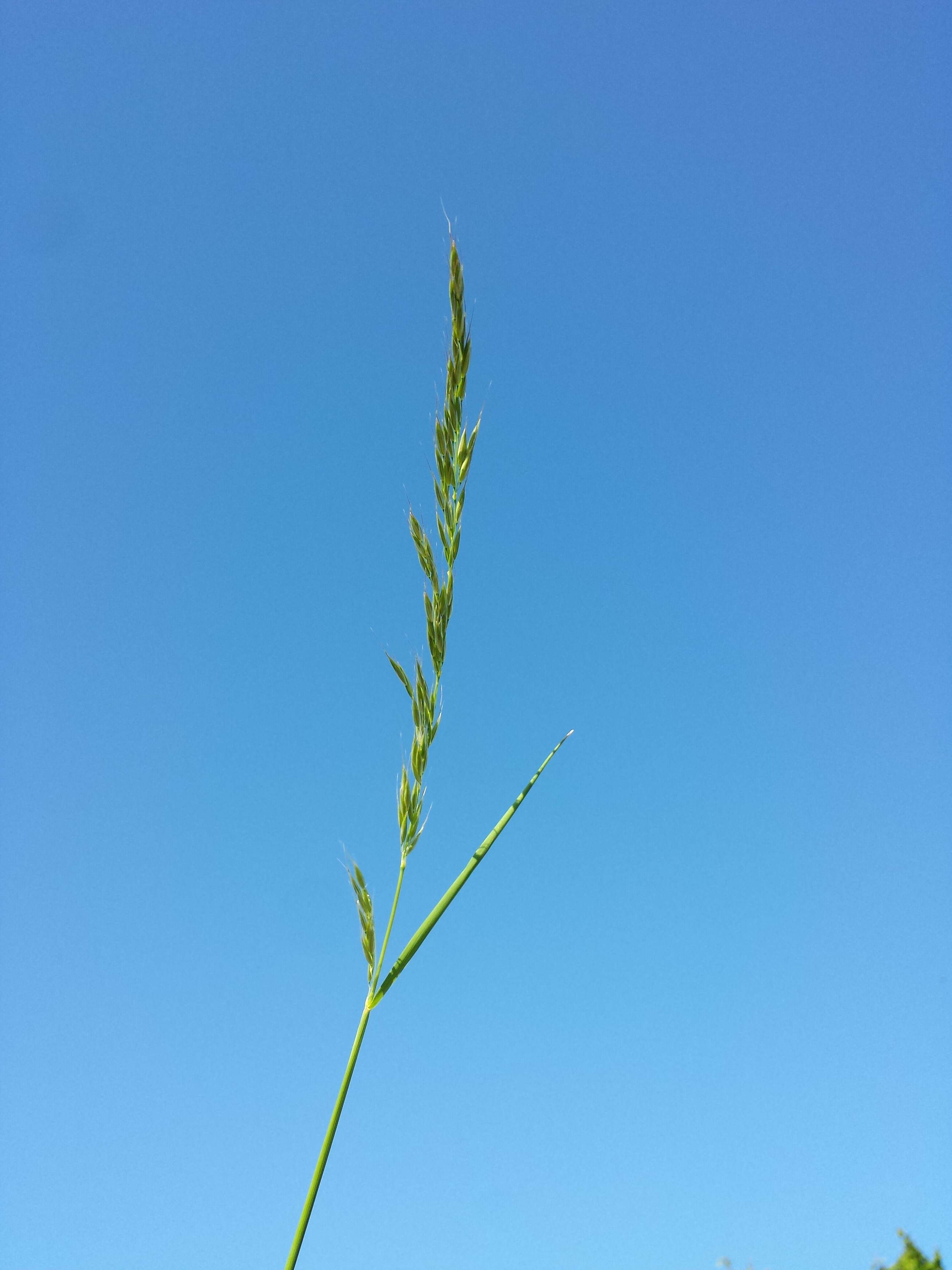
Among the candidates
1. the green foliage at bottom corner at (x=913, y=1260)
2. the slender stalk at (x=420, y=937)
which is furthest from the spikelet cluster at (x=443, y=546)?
the green foliage at bottom corner at (x=913, y=1260)

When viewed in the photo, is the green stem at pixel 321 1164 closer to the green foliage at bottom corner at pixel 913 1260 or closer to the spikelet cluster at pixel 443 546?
the spikelet cluster at pixel 443 546

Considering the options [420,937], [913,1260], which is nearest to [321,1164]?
[420,937]

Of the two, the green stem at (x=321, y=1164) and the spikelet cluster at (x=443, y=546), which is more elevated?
the spikelet cluster at (x=443, y=546)

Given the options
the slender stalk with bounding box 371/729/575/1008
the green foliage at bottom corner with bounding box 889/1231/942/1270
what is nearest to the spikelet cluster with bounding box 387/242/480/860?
the slender stalk with bounding box 371/729/575/1008

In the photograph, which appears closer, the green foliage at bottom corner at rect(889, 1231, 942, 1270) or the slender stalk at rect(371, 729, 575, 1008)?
the slender stalk at rect(371, 729, 575, 1008)

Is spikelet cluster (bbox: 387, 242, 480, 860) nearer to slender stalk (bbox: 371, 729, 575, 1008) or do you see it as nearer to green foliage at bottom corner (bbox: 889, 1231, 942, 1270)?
slender stalk (bbox: 371, 729, 575, 1008)

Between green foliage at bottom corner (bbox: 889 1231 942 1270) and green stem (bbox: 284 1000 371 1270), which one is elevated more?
green foliage at bottom corner (bbox: 889 1231 942 1270)

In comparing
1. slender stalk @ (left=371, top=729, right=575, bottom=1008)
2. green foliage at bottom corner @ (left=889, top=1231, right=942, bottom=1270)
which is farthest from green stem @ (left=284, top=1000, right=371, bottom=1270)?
green foliage at bottom corner @ (left=889, top=1231, right=942, bottom=1270)

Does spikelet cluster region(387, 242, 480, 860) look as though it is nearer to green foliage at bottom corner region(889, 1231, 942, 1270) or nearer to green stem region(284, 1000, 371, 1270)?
green stem region(284, 1000, 371, 1270)

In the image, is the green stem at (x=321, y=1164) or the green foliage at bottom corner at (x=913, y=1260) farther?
the green foliage at bottom corner at (x=913, y=1260)
